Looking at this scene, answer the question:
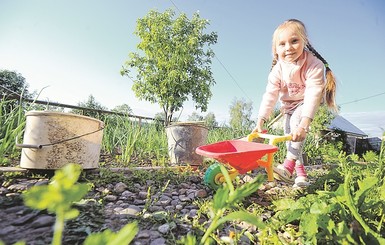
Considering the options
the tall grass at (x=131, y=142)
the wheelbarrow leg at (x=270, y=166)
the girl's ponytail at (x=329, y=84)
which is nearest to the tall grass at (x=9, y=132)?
the tall grass at (x=131, y=142)

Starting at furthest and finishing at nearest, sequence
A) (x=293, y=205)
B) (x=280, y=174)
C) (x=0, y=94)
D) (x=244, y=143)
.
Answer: (x=0, y=94) → (x=280, y=174) → (x=244, y=143) → (x=293, y=205)

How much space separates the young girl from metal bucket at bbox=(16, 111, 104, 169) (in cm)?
160

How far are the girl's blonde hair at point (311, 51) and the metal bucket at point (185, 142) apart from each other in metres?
1.45

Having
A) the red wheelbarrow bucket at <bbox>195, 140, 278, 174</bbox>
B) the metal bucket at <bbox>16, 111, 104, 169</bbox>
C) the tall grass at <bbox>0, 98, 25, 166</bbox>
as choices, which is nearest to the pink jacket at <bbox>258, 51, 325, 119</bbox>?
the red wheelbarrow bucket at <bbox>195, 140, 278, 174</bbox>

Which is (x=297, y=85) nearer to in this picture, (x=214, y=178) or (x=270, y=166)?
(x=270, y=166)

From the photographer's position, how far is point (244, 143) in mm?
2053

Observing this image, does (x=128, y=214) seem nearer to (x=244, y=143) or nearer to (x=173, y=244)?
(x=173, y=244)

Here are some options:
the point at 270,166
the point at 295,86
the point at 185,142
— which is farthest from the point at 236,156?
the point at 185,142

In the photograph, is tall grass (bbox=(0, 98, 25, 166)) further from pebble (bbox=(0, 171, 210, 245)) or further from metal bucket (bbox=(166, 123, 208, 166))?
metal bucket (bbox=(166, 123, 208, 166))

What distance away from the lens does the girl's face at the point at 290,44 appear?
2.35m

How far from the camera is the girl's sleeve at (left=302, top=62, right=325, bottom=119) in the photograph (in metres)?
2.20

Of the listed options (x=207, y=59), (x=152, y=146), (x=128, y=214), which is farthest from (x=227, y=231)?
(x=207, y=59)

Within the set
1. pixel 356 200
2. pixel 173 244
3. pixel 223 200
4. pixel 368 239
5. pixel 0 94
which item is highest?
pixel 0 94

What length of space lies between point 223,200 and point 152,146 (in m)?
3.33
